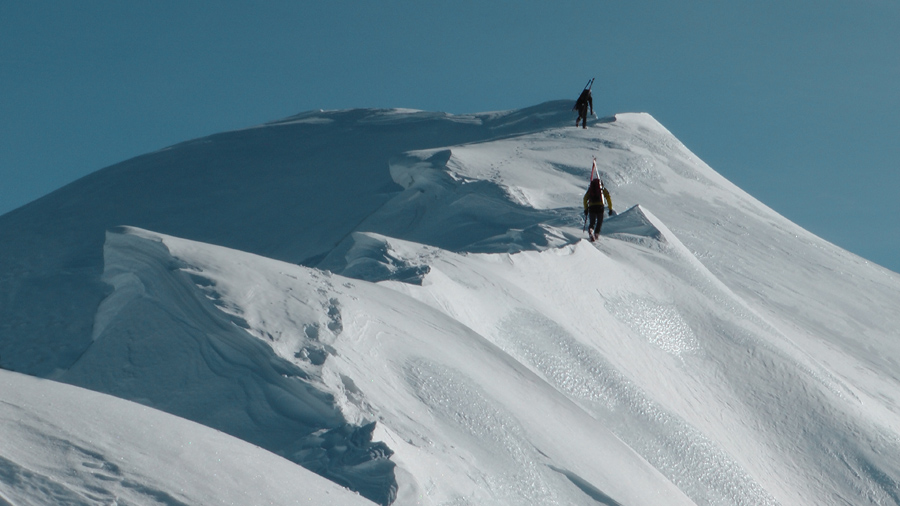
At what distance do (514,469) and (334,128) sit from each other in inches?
774

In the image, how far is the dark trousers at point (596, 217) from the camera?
1390 cm

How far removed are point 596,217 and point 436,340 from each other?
6.40 meters

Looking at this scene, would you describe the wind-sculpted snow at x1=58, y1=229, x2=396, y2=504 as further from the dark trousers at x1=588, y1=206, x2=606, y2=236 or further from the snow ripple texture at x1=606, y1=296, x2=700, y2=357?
the dark trousers at x1=588, y1=206, x2=606, y2=236

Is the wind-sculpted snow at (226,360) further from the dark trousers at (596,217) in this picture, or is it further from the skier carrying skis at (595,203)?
the dark trousers at (596,217)

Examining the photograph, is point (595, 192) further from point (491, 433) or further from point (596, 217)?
point (491, 433)

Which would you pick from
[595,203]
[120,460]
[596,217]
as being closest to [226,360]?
[120,460]

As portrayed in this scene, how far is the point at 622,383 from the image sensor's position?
10445 mm

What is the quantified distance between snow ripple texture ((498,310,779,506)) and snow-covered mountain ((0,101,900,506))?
36mm

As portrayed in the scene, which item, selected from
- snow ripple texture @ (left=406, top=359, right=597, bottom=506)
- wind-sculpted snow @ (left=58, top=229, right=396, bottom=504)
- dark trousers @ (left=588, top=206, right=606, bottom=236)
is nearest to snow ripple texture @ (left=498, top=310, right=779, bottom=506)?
snow ripple texture @ (left=406, top=359, right=597, bottom=506)

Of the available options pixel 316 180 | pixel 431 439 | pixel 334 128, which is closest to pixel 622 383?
pixel 431 439

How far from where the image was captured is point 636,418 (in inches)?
393

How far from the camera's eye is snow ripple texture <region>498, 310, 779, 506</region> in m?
9.57

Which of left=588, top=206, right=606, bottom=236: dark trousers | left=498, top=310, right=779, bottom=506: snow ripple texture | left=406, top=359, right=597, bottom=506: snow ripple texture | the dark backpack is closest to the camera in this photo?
left=406, top=359, right=597, bottom=506: snow ripple texture

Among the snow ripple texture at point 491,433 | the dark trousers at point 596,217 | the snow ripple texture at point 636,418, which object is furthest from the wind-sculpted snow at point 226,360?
the dark trousers at point 596,217
